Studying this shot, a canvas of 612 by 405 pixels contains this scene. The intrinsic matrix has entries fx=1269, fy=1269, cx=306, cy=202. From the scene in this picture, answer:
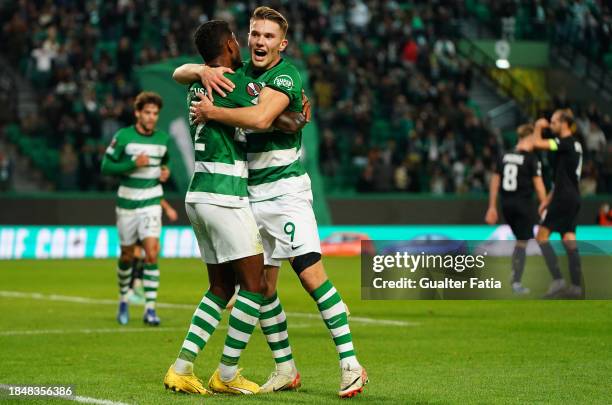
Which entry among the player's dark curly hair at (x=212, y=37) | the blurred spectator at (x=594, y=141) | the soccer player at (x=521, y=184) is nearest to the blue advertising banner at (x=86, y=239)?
the blurred spectator at (x=594, y=141)

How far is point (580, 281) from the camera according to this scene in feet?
49.0

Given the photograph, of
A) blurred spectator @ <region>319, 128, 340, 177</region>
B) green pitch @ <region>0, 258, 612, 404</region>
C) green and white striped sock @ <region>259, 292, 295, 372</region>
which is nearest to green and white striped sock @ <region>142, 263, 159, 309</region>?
green pitch @ <region>0, 258, 612, 404</region>

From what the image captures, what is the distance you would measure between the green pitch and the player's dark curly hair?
2229 mm

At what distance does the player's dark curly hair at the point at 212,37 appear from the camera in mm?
8125

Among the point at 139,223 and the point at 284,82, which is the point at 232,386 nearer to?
the point at 284,82

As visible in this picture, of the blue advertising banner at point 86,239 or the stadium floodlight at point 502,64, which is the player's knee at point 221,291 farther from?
the stadium floodlight at point 502,64

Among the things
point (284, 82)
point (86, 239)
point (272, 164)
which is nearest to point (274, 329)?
point (272, 164)

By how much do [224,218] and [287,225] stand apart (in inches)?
16.9

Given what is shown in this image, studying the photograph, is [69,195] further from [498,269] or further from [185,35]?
[498,269]

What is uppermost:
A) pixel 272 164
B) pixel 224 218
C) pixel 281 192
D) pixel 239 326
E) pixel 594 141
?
pixel 272 164

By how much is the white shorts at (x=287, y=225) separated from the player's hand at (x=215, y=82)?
798mm

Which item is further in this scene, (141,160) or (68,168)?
(68,168)

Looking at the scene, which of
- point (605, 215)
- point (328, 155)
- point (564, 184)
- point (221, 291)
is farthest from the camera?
point (328, 155)

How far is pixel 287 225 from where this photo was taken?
27.1 ft
